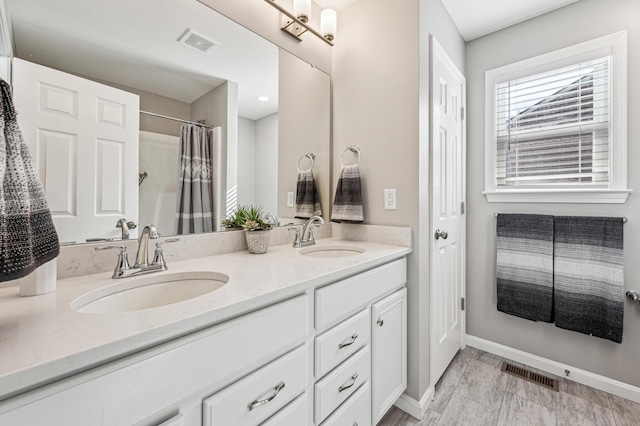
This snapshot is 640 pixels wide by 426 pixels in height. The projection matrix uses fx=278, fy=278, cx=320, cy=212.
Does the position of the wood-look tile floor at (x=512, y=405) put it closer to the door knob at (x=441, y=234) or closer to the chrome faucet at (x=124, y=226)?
the door knob at (x=441, y=234)

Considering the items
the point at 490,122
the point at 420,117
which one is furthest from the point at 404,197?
the point at 490,122

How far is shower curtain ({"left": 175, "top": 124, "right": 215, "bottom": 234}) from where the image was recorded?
46.8 inches

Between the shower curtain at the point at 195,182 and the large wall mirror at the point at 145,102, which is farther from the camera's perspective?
the shower curtain at the point at 195,182

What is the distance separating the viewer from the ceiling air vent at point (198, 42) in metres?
1.21

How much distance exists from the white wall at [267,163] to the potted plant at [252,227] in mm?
148

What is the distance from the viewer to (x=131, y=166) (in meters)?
1.04

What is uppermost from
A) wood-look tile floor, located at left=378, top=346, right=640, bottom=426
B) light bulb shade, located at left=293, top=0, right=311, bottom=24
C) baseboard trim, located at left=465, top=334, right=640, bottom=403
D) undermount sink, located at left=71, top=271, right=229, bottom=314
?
light bulb shade, located at left=293, top=0, right=311, bottom=24

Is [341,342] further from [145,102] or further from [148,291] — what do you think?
[145,102]

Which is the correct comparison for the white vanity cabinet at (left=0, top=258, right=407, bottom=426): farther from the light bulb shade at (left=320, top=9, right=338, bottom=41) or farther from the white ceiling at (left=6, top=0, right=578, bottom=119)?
the light bulb shade at (left=320, top=9, right=338, bottom=41)

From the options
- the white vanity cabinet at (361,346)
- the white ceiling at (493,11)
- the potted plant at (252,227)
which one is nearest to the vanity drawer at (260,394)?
the white vanity cabinet at (361,346)

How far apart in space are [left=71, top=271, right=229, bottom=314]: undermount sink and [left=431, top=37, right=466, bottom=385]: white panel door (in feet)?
4.12

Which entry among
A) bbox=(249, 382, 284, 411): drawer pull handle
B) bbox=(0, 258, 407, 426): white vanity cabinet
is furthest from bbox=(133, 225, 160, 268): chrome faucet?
bbox=(249, 382, 284, 411): drawer pull handle

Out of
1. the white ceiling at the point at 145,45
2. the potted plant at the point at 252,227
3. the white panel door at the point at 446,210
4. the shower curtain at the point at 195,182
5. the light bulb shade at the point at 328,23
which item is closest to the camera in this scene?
the white ceiling at the point at 145,45

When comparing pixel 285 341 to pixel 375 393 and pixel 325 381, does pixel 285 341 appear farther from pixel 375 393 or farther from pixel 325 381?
pixel 375 393
